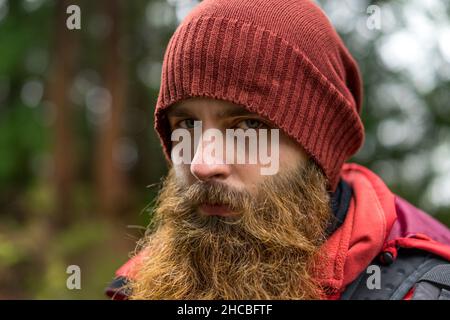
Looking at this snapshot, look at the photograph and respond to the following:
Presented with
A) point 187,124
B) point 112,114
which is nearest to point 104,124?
point 112,114

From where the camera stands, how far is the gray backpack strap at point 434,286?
74.5 inches

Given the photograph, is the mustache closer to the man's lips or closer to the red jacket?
the man's lips

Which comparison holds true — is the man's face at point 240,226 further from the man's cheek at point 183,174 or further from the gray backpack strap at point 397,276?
the gray backpack strap at point 397,276

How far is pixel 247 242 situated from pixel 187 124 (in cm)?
61

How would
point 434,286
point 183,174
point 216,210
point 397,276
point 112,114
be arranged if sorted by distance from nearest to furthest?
point 434,286 → point 397,276 → point 216,210 → point 183,174 → point 112,114

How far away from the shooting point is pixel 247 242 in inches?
84.4

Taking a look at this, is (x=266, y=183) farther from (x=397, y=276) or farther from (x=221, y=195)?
(x=397, y=276)

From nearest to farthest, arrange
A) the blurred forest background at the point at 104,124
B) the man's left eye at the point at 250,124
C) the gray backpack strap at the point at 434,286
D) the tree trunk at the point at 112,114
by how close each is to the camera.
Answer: the gray backpack strap at the point at 434,286
the man's left eye at the point at 250,124
the blurred forest background at the point at 104,124
the tree trunk at the point at 112,114

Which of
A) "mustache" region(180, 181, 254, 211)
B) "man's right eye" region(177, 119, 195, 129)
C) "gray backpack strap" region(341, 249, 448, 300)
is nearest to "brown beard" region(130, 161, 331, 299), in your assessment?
"mustache" region(180, 181, 254, 211)

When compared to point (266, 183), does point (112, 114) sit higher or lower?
higher

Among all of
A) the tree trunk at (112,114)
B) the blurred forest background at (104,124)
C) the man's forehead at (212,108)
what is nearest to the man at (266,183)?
the man's forehead at (212,108)

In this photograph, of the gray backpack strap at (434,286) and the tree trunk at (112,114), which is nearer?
the gray backpack strap at (434,286)

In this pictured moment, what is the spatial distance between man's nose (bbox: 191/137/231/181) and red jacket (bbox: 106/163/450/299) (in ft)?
1.88
